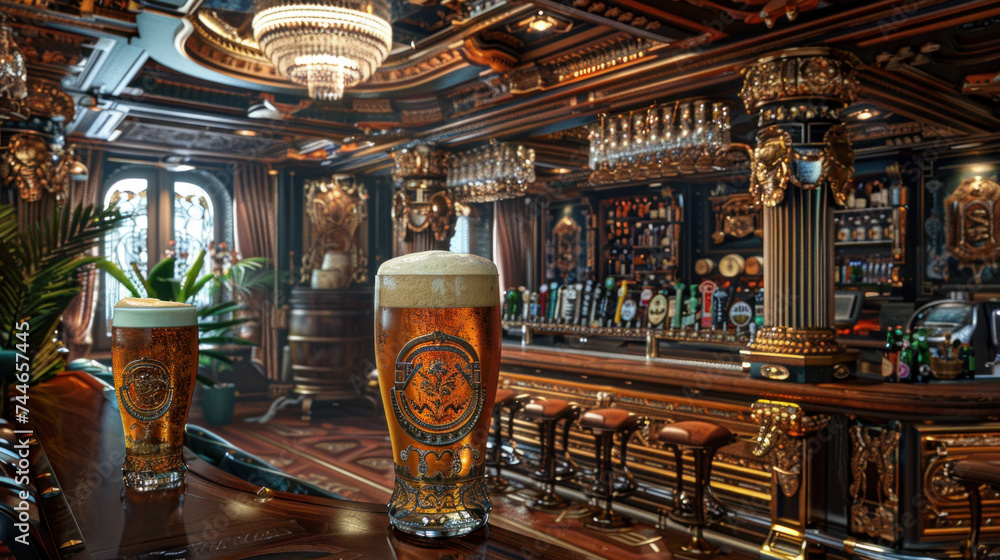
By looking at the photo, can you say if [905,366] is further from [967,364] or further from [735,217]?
[735,217]

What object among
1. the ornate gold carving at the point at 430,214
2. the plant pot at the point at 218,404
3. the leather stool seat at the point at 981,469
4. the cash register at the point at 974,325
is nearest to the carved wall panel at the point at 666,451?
the leather stool seat at the point at 981,469

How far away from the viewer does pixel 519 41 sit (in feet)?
15.9

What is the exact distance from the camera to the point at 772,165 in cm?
397

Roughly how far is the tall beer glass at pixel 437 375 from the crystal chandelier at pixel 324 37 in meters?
3.29

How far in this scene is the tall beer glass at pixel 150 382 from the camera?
0.96 metres

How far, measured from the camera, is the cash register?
6750 millimetres

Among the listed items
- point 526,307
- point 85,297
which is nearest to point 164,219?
point 85,297

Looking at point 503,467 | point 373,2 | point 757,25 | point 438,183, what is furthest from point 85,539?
point 438,183

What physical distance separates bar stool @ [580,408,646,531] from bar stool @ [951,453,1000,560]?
5.38 feet

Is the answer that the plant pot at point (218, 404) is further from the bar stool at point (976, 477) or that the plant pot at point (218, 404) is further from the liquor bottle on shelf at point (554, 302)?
the bar stool at point (976, 477)

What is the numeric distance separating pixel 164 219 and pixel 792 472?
7557 mm

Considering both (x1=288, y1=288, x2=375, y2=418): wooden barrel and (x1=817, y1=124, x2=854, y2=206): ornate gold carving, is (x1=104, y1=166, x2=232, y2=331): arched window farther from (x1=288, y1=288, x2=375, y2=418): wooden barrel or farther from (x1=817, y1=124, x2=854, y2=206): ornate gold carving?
(x1=817, y1=124, x2=854, y2=206): ornate gold carving

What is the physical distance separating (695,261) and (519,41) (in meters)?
6.14

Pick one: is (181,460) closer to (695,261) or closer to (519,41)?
(519,41)
